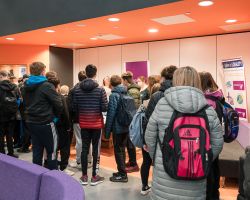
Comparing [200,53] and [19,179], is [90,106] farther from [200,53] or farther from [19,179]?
[200,53]

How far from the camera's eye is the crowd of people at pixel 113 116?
6.43ft

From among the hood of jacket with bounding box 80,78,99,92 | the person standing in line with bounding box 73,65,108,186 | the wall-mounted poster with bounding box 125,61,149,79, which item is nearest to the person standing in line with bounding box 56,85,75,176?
the person standing in line with bounding box 73,65,108,186

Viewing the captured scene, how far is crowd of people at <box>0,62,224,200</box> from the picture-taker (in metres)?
1.96

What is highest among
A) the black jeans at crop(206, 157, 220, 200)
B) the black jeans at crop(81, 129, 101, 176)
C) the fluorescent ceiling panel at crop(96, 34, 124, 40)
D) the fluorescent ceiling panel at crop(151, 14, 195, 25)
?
the fluorescent ceiling panel at crop(96, 34, 124, 40)

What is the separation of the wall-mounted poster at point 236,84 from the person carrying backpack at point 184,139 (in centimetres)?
382

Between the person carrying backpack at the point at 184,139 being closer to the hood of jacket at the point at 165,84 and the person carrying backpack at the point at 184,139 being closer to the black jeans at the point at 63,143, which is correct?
the hood of jacket at the point at 165,84

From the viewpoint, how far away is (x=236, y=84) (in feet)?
18.5

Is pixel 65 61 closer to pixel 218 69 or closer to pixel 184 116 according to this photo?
pixel 218 69

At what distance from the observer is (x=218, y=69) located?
6504 millimetres

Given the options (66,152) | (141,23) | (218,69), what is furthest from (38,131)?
(218,69)

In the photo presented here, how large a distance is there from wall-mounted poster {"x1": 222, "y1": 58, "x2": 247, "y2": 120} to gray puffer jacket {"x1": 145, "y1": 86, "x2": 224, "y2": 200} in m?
3.83

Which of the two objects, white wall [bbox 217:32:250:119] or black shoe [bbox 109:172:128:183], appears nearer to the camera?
black shoe [bbox 109:172:128:183]

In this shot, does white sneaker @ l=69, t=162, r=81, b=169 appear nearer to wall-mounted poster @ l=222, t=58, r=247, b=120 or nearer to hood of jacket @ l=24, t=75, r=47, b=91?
hood of jacket @ l=24, t=75, r=47, b=91

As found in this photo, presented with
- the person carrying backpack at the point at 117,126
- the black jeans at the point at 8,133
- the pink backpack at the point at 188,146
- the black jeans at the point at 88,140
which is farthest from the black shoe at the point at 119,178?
the pink backpack at the point at 188,146
